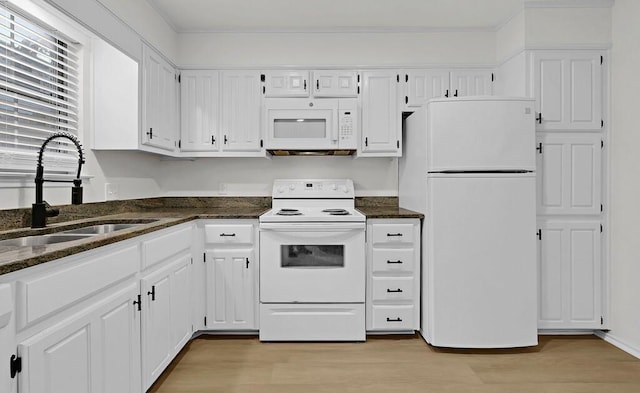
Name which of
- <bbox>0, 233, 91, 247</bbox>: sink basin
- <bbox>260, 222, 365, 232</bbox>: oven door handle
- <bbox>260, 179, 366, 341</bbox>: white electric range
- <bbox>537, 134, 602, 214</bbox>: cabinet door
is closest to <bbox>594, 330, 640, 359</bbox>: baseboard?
<bbox>537, 134, 602, 214</bbox>: cabinet door

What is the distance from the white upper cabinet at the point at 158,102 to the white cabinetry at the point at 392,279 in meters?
1.71

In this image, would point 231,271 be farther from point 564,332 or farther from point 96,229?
point 564,332

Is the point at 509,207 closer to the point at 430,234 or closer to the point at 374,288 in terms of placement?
the point at 430,234

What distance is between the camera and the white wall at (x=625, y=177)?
2656 mm

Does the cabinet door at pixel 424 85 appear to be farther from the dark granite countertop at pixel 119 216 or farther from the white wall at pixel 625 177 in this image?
the white wall at pixel 625 177

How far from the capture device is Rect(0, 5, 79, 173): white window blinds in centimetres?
195

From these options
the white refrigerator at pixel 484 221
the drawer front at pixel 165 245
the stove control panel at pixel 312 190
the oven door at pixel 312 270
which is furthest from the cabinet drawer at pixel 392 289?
the drawer front at pixel 165 245

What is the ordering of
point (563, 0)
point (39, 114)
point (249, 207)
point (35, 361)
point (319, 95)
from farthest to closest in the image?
point (249, 207), point (319, 95), point (563, 0), point (39, 114), point (35, 361)

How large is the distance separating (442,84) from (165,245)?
254 cm

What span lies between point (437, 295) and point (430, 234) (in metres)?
0.42

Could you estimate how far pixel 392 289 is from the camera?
290 centimetres

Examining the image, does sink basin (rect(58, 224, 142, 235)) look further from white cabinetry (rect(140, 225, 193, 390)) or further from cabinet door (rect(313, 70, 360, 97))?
cabinet door (rect(313, 70, 360, 97))

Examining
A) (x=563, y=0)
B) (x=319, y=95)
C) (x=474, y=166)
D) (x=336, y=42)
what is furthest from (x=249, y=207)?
(x=563, y=0)

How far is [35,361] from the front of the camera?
120 centimetres
